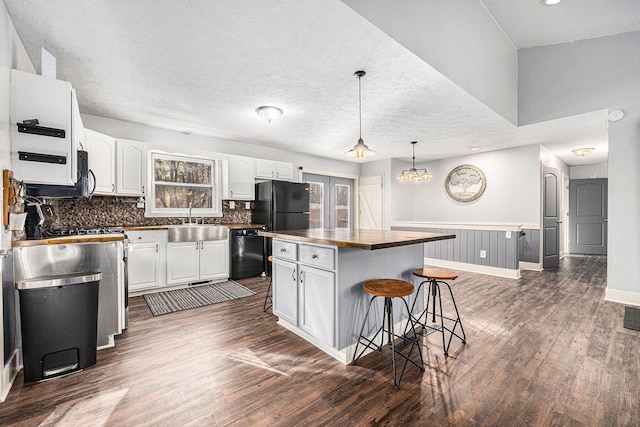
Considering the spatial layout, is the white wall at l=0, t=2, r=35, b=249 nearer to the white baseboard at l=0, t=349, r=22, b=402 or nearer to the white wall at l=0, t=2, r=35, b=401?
the white wall at l=0, t=2, r=35, b=401

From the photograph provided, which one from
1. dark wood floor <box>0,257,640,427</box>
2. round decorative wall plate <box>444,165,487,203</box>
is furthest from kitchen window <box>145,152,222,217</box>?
round decorative wall plate <box>444,165,487,203</box>

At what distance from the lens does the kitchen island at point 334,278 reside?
2100 millimetres

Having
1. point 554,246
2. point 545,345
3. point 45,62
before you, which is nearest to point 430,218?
point 554,246

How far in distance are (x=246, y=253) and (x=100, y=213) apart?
2090mm

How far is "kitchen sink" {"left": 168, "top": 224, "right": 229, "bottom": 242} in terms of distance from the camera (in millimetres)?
3979

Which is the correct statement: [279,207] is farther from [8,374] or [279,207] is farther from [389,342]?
[8,374]

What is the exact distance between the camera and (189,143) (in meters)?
4.70

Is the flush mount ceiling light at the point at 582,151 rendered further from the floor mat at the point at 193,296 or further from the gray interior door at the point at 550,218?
the floor mat at the point at 193,296

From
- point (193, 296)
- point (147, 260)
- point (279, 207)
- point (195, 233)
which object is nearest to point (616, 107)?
point (279, 207)

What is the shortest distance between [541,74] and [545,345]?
148 inches

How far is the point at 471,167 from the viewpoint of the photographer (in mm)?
6195

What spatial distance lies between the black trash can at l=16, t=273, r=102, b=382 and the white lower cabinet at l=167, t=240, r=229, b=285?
1.94 meters

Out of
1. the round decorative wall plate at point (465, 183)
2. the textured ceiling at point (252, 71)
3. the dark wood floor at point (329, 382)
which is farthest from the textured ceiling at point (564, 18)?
the dark wood floor at point (329, 382)

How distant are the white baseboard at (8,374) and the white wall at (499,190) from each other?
21.2 ft
